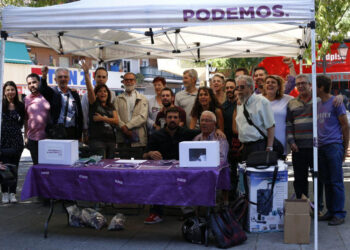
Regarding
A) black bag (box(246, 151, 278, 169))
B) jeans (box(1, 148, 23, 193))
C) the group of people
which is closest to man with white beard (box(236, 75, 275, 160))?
the group of people

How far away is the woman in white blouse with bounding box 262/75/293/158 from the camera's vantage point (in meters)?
6.59

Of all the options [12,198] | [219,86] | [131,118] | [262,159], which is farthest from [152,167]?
[12,198]

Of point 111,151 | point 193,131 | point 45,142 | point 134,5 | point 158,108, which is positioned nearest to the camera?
point 134,5

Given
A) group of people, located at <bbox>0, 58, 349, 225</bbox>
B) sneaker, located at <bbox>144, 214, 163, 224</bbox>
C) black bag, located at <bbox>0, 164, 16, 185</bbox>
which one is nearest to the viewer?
black bag, located at <bbox>0, 164, 16, 185</bbox>

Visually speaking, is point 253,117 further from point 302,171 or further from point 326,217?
point 326,217

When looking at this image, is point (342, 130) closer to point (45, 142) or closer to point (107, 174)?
point (107, 174)

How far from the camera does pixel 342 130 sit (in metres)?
6.09

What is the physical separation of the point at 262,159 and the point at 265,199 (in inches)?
17.8

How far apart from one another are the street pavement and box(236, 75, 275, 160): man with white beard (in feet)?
3.65

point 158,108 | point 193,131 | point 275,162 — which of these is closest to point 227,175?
point 275,162

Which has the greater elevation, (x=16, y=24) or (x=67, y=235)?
(x=16, y=24)

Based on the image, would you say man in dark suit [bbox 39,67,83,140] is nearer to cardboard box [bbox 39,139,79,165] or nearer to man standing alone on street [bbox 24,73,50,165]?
man standing alone on street [bbox 24,73,50,165]

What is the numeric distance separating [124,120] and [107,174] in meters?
2.51

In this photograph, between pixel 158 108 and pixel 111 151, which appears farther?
pixel 158 108
